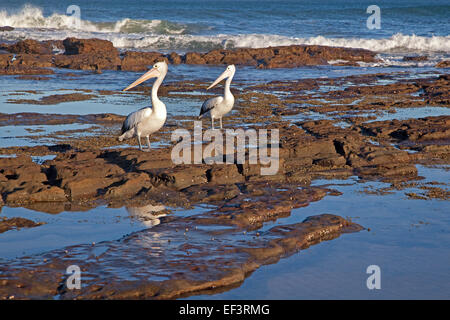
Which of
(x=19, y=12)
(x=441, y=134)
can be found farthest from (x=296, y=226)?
(x=19, y=12)

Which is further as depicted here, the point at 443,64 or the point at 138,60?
the point at 443,64

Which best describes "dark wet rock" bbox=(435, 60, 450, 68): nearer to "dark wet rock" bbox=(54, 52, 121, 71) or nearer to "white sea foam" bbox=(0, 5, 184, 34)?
"dark wet rock" bbox=(54, 52, 121, 71)

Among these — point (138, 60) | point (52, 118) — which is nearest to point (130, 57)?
point (138, 60)

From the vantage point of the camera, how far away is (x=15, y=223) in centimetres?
734

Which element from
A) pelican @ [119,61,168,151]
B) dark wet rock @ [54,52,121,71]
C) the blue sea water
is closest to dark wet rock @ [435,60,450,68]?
the blue sea water

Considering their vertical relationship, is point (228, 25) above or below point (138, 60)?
above

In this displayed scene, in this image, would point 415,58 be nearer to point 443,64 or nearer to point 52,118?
point 443,64

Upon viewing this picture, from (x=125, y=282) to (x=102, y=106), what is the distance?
11394 millimetres

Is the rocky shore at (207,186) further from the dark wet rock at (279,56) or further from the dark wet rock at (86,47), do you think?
the dark wet rock at (86,47)

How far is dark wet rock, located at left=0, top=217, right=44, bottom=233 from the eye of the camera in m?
7.22

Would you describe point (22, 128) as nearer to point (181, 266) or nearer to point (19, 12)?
point (181, 266)

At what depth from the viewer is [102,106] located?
16.3 meters

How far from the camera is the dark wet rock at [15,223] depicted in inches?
284

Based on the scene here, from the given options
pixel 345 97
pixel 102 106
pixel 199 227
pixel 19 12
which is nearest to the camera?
pixel 199 227
